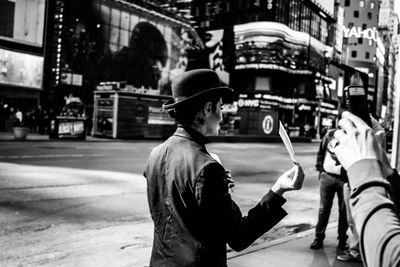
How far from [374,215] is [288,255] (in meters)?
4.53

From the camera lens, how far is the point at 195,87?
2217 mm

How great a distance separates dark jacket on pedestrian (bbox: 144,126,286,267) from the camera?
2.01 meters

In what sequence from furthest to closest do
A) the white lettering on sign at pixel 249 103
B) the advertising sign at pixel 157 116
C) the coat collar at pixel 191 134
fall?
1. the white lettering on sign at pixel 249 103
2. the advertising sign at pixel 157 116
3. the coat collar at pixel 191 134

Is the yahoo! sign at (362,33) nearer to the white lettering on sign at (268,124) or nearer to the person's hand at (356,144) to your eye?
the white lettering on sign at (268,124)

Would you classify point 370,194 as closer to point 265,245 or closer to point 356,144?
point 356,144

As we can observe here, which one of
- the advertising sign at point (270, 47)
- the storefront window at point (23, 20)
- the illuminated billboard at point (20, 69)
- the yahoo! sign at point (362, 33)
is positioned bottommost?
the illuminated billboard at point (20, 69)

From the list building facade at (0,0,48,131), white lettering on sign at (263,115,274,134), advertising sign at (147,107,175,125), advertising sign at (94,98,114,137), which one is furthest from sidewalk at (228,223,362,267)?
white lettering on sign at (263,115,274,134)

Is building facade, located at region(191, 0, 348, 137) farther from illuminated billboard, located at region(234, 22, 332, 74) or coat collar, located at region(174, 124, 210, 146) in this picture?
coat collar, located at region(174, 124, 210, 146)

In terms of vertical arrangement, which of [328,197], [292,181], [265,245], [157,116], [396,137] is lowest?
[265,245]

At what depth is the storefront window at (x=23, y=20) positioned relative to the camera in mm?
32125

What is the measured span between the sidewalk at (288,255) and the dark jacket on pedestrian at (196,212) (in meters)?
2.85

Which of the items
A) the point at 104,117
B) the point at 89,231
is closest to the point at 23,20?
the point at 104,117

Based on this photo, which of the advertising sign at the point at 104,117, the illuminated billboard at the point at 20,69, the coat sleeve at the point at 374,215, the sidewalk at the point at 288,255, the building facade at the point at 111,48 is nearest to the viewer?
the coat sleeve at the point at 374,215

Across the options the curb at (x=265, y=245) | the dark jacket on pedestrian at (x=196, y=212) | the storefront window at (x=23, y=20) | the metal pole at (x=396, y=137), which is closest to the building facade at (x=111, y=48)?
the storefront window at (x=23, y=20)
